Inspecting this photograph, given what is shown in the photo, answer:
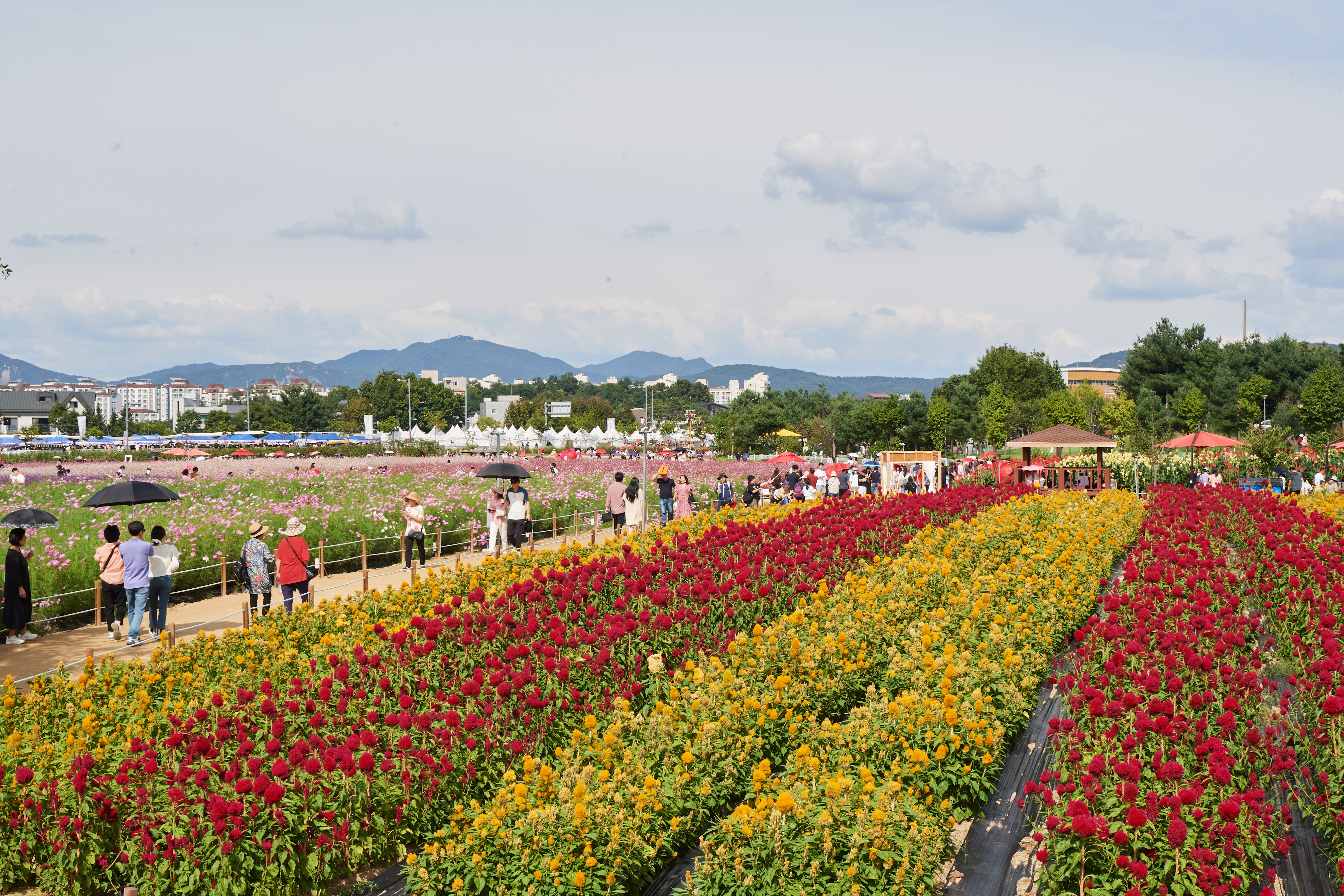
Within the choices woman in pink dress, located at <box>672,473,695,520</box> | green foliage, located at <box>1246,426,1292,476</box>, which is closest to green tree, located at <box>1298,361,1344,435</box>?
green foliage, located at <box>1246,426,1292,476</box>

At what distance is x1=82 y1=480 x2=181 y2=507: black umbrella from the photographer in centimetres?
1393

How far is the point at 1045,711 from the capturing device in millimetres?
7766

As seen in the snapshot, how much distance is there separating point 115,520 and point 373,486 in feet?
23.5

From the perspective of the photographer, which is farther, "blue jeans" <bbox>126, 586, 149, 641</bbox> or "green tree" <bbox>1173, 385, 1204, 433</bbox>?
"green tree" <bbox>1173, 385, 1204, 433</bbox>

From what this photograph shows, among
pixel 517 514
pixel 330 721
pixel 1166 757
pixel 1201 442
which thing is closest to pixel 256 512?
pixel 517 514

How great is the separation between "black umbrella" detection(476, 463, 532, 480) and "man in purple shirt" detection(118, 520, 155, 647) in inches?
286

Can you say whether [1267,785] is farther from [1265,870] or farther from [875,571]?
[875,571]

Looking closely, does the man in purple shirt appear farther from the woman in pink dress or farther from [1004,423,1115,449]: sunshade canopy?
[1004,423,1115,449]: sunshade canopy

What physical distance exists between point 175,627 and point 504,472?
343 inches

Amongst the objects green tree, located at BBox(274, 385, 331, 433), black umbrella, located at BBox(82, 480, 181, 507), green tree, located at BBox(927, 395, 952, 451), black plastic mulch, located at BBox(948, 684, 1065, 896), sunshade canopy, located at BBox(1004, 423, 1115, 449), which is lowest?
black plastic mulch, located at BBox(948, 684, 1065, 896)

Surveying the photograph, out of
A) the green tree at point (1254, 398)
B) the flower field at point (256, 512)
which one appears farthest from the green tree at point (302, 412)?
the green tree at point (1254, 398)

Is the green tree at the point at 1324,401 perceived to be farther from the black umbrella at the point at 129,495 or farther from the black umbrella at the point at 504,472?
the black umbrella at the point at 129,495

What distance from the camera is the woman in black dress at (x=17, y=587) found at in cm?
1034

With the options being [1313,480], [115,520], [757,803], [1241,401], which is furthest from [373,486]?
[1241,401]
